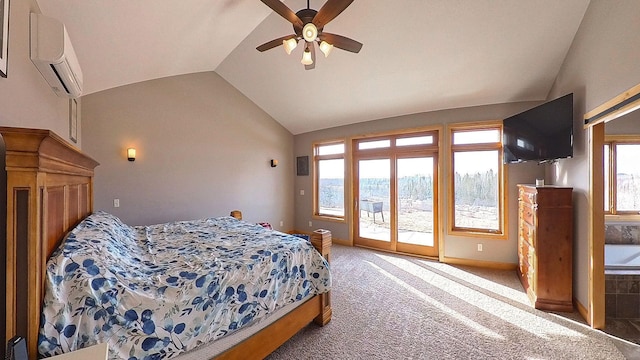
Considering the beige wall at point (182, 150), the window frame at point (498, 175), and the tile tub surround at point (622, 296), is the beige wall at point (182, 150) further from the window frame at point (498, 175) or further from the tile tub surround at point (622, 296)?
the tile tub surround at point (622, 296)

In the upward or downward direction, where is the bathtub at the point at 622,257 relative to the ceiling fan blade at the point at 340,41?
downward

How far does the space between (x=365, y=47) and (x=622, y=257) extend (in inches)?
155

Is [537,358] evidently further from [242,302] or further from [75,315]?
[75,315]

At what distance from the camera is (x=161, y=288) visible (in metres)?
1.43

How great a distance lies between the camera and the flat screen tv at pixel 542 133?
2617 mm

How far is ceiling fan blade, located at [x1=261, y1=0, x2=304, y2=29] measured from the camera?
2.11 m

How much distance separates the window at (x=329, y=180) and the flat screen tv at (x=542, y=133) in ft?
9.28

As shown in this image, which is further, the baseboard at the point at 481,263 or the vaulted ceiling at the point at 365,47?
the baseboard at the point at 481,263

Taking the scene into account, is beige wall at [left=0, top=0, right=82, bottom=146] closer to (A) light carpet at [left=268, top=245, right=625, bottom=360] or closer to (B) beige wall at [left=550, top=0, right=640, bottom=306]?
(A) light carpet at [left=268, top=245, right=625, bottom=360]

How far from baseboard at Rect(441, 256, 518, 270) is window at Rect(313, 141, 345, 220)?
210 cm

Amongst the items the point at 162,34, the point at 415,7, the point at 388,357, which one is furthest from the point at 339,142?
the point at 388,357

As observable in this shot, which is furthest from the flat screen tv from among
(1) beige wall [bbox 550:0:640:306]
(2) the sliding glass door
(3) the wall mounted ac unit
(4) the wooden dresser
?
(3) the wall mounted ac unit

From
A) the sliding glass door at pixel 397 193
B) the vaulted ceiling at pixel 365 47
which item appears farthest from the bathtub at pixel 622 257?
the vaulted ceiling at pixel 365 47

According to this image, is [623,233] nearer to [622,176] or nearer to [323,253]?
[622,176]
